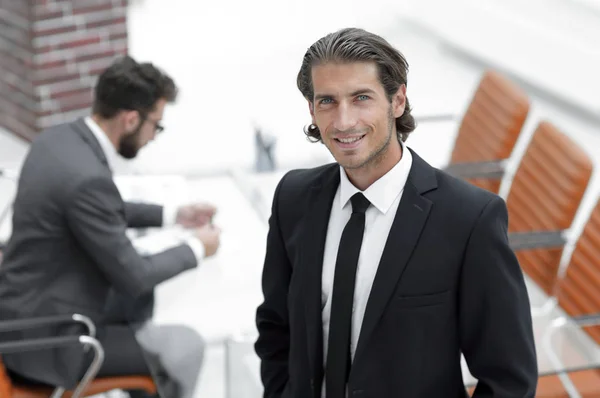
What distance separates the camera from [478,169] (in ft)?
11.6

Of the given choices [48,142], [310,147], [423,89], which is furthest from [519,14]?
[48,142]

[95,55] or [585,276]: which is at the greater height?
[585,276]

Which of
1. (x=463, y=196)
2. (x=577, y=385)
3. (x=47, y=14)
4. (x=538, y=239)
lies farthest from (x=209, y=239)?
(x=47, y=14)

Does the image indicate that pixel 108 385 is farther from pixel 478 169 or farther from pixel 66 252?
pixel 478 169

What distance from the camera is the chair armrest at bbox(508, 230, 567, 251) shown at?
3.01 meters

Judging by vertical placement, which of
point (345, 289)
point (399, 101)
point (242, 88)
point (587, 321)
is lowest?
point (242, 88)

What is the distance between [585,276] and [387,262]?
1.44 m

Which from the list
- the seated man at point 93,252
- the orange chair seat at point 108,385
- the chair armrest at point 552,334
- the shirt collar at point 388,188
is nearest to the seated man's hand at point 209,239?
the seated man at point 93,252

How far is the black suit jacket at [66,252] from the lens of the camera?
2.71 m

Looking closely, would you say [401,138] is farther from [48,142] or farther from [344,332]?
Answer: [48,142]

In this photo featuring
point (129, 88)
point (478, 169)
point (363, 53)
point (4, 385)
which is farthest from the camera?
point (478, 169)

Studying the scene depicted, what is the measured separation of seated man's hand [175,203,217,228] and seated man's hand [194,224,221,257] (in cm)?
10

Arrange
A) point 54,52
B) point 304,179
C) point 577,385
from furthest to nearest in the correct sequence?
point 54,52, point 577,385, point 304,179

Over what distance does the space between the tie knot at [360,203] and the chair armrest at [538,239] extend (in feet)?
4.48
